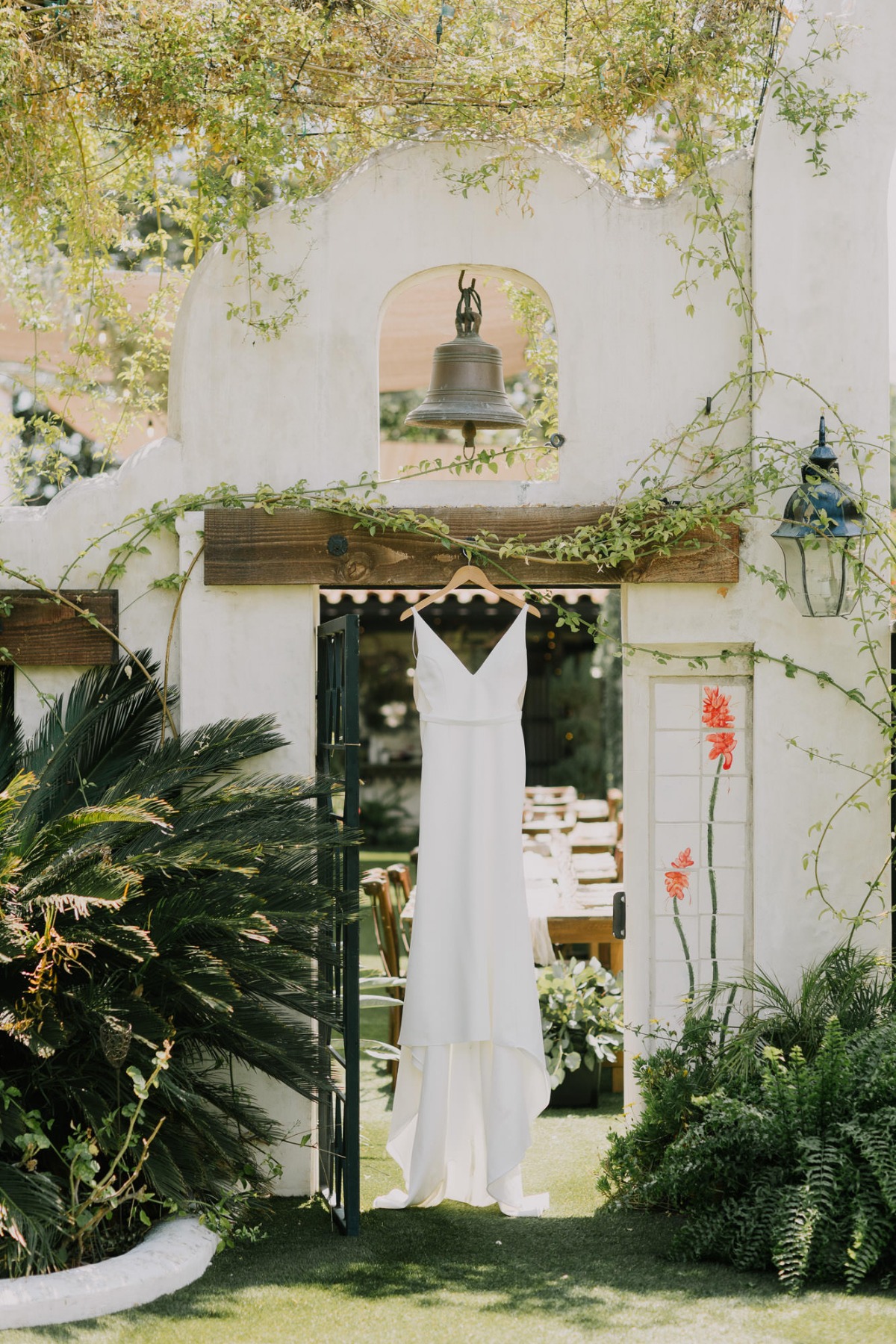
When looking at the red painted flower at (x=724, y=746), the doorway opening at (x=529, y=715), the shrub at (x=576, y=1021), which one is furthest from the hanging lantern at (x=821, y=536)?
the doorway opening at (x=529, y=715)

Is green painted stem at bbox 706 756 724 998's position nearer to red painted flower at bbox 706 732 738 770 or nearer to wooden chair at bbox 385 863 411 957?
red painted flower at bbox 706 732 738 770

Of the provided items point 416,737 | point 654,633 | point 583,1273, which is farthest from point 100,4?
point 416,737

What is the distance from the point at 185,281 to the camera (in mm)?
6789

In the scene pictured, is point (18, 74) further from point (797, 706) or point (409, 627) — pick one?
point (409, 627)

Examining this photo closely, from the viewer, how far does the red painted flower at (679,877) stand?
5184 millimetres

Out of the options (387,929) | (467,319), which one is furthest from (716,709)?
(387,929)

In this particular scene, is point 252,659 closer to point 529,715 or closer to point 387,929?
point 387,929

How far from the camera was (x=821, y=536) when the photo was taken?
4777 millimetres

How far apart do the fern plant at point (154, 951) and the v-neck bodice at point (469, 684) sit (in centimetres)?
59

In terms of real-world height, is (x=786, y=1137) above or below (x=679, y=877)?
below

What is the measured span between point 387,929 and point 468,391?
10.0 feet

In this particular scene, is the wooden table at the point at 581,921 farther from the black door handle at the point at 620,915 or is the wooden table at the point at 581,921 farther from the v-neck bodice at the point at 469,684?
the v-neck bodice at the point at 469,684

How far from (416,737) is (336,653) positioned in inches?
530

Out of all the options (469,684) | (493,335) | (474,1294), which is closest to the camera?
(474,1294)
